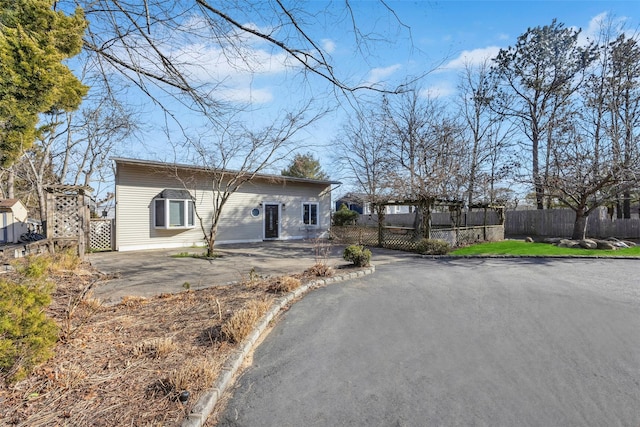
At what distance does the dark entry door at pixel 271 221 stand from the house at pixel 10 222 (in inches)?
423

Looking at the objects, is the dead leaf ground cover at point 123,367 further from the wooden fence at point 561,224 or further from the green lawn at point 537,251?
the wooden fence at point 561,224

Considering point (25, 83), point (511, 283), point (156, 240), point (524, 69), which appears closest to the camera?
point (25, 83)

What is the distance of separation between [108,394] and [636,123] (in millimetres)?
21650

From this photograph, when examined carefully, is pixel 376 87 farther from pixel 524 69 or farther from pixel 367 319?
pixel 524 69

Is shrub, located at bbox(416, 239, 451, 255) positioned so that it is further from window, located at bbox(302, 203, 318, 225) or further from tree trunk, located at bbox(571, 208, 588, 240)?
window, located at bbox(302, 203, 318, 225)

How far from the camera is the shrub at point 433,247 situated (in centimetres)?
1159

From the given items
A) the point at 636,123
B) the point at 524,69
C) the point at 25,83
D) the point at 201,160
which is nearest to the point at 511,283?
the point at 25,83

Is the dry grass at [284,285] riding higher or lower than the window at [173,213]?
lower

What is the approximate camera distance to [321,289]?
20.6ft

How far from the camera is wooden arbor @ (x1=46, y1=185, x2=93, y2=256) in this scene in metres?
9.12

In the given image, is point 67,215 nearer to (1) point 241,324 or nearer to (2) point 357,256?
(2) point 357,256

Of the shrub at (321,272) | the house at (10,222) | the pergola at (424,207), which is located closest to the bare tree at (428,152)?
the pergola at (424,207)

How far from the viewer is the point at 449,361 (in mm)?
3158

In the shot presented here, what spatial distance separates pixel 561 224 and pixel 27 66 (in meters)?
23.4
